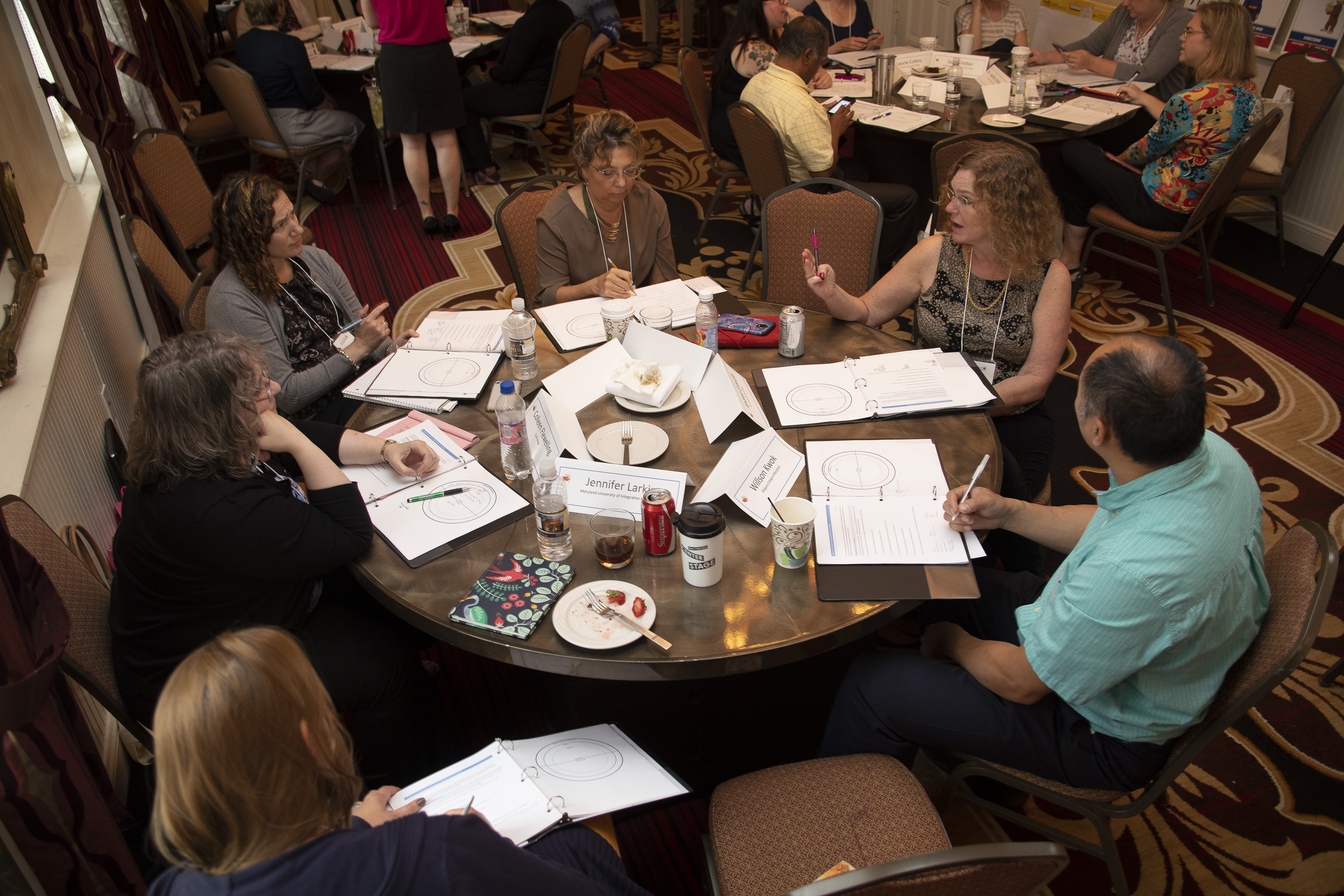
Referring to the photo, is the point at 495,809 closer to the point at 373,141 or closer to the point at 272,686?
the point at 272,686

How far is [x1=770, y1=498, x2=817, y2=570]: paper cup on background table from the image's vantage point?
1.72 m

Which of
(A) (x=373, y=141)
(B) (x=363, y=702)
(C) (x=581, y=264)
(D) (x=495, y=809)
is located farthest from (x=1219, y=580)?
(A) (x=373, y=141)

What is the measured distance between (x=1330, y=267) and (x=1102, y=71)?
167 centimetres

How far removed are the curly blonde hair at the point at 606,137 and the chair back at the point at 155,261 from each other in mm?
1453

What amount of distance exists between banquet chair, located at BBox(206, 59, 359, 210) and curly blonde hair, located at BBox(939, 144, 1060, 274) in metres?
4.17

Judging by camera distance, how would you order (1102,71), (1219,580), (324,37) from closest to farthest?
(1219,580)
(1102,71)
(324,37)

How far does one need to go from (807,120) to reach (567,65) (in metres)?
2.34

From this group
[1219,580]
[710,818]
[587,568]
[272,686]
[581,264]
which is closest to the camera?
[272,686]

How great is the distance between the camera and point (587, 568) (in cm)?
179

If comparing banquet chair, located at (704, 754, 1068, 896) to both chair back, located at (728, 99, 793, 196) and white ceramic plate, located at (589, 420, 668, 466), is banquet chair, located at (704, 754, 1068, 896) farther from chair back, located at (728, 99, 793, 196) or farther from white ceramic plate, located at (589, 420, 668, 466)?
chair back, located at (728, 99, 793, 196)

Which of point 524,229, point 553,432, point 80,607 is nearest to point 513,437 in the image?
point 553,432

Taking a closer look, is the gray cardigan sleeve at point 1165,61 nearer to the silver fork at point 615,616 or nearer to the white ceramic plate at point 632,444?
the white ceramic plate at point 632,444

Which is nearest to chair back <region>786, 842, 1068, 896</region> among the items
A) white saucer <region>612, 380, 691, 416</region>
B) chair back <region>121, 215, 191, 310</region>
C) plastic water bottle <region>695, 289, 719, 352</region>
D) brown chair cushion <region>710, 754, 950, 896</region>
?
brown chair cushion <region>710, 754, 950, 896</region>

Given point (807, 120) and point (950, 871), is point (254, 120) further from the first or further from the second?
point (950, 871)
